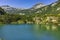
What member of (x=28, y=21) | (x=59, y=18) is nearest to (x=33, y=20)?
(x=28, y=21)

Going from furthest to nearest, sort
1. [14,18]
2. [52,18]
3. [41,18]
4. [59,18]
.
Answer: [14,18]
[41,18]
[52,18]
[59,18]

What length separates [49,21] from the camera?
461ft

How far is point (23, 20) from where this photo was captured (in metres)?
166

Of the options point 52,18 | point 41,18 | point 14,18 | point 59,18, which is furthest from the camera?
point 14,18

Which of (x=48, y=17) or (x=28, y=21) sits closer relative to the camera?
(x=48, y=17)

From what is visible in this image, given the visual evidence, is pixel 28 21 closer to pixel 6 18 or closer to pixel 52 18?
pixel 6 18

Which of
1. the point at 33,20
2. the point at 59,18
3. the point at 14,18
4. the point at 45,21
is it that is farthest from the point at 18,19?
the point at 59,18

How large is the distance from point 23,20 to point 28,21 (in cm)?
573

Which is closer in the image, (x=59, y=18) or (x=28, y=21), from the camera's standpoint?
(x=59, y=18)

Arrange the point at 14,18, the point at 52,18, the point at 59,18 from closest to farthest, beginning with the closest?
the point at 59,18, the point at 52,18, the point at 14,18

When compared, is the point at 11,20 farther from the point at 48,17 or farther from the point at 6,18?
the point at 48,17

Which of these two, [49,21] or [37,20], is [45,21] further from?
[37,20]

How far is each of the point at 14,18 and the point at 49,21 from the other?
4246cm

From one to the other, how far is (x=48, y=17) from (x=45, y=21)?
4.47 meters
